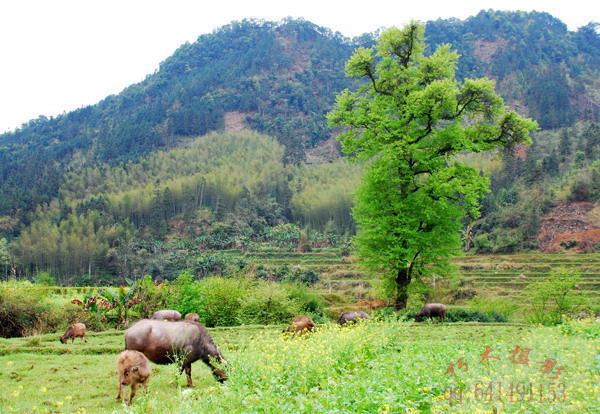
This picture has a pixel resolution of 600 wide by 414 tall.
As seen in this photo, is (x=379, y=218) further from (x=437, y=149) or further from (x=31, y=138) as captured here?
(x=31, y=138)

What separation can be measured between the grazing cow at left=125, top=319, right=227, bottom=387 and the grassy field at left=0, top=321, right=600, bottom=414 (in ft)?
1.43

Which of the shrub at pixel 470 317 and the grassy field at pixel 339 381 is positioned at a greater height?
the grassy field at pixel 339 381

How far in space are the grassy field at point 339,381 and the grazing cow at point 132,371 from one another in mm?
297

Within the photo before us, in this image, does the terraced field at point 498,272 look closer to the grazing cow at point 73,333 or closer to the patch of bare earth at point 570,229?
the patch of bare earth at point 570,229

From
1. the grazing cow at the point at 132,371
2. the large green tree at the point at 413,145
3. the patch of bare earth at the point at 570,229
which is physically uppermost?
the large green tree at the point at 413,145

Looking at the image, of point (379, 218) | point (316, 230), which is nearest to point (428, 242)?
point (379, 218)

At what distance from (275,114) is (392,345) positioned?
601 feet

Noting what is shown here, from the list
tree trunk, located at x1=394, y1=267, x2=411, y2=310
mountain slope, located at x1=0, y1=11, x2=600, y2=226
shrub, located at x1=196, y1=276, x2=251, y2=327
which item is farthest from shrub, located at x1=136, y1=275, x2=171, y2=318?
mountain slope, located at x1=0, y1=11, x2=600, y2=226

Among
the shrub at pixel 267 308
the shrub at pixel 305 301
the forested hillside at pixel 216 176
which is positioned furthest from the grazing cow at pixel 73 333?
the forested hillside at pixel 216 176

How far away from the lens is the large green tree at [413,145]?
1752 cm

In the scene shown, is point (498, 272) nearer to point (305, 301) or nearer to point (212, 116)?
point (305, 301)

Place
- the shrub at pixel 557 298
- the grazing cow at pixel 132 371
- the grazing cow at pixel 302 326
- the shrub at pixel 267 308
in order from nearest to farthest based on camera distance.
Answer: the grazing cow at pixel 132 371 < the grazing cow at pixel 302 326 < the shrub at pixel 557 298 < the shrub at pixel 267 308

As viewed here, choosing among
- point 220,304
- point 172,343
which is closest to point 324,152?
point 220,304

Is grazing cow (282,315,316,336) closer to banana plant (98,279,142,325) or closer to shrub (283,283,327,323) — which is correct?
shrub (283,283,327,323)
